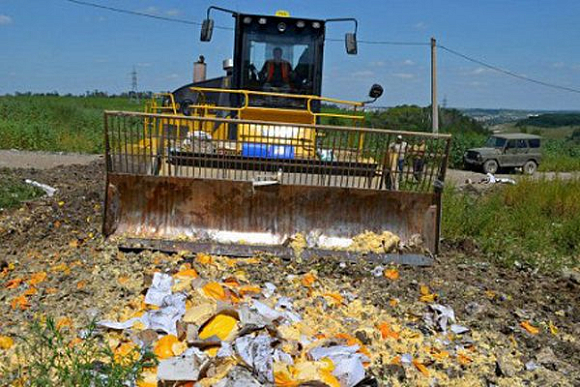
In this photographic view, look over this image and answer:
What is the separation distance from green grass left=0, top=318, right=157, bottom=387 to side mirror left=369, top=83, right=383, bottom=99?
14.3ft

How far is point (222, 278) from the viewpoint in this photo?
5.15m

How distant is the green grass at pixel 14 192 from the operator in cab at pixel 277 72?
4.25 m

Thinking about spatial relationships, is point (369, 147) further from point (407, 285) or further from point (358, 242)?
point (407, 285)

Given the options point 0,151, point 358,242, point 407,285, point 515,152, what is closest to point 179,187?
point 358,242

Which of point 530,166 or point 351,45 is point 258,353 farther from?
point 530,166

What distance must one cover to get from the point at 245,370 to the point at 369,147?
3.28 meters

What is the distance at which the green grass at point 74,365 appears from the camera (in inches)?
127

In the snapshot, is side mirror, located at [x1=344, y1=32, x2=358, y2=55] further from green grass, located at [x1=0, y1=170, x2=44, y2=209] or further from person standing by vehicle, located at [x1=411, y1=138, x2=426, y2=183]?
green grass, located at [x1=0, y1=170, x2=44, y2=209]

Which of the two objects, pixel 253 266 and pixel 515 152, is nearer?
pixel 253 266

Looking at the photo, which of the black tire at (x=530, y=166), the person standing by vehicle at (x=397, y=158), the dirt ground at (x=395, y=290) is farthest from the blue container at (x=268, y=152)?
the black tire at (x=530, y=166)

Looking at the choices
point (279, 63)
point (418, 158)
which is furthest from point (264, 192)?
point (279, 63)

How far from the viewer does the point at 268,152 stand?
635 centimetres

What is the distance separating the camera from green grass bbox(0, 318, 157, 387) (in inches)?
127

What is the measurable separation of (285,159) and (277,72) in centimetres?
207
